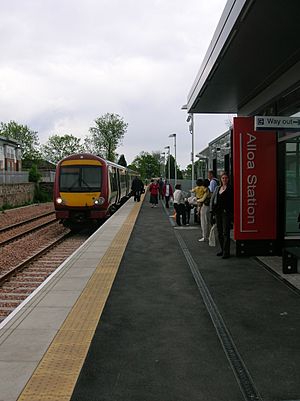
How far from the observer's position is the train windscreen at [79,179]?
1730 cm

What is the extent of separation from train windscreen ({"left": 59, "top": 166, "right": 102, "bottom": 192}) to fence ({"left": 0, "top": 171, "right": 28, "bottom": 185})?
56.2 feet

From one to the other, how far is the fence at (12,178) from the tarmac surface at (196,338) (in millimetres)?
27748

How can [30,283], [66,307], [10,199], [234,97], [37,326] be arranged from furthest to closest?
[10,199] → [234,97] → [30,283] → [66,307] → [37,326]

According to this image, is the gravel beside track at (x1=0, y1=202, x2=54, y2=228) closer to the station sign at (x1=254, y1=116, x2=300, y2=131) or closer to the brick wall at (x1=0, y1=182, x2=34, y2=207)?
the brick wall at (x1=0, y1=182, x2=34, y2=207)

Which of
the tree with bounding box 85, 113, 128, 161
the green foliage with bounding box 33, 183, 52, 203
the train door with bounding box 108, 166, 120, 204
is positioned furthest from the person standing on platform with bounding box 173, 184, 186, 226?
the tree with bounding box 85, 113, 128, 161

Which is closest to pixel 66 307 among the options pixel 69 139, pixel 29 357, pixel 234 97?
pixel 29 357

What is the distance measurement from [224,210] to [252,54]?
290 cm

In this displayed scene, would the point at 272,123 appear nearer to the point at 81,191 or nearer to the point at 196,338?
the point at 196,338

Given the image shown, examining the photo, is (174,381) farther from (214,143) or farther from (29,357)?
(214,143)

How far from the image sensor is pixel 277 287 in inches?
263

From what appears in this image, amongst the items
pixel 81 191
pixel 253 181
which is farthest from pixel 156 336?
pixel 81 191

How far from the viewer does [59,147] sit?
10012 centimetres

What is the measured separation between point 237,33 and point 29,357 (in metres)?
5.55

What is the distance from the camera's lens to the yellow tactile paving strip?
11.5 ft
